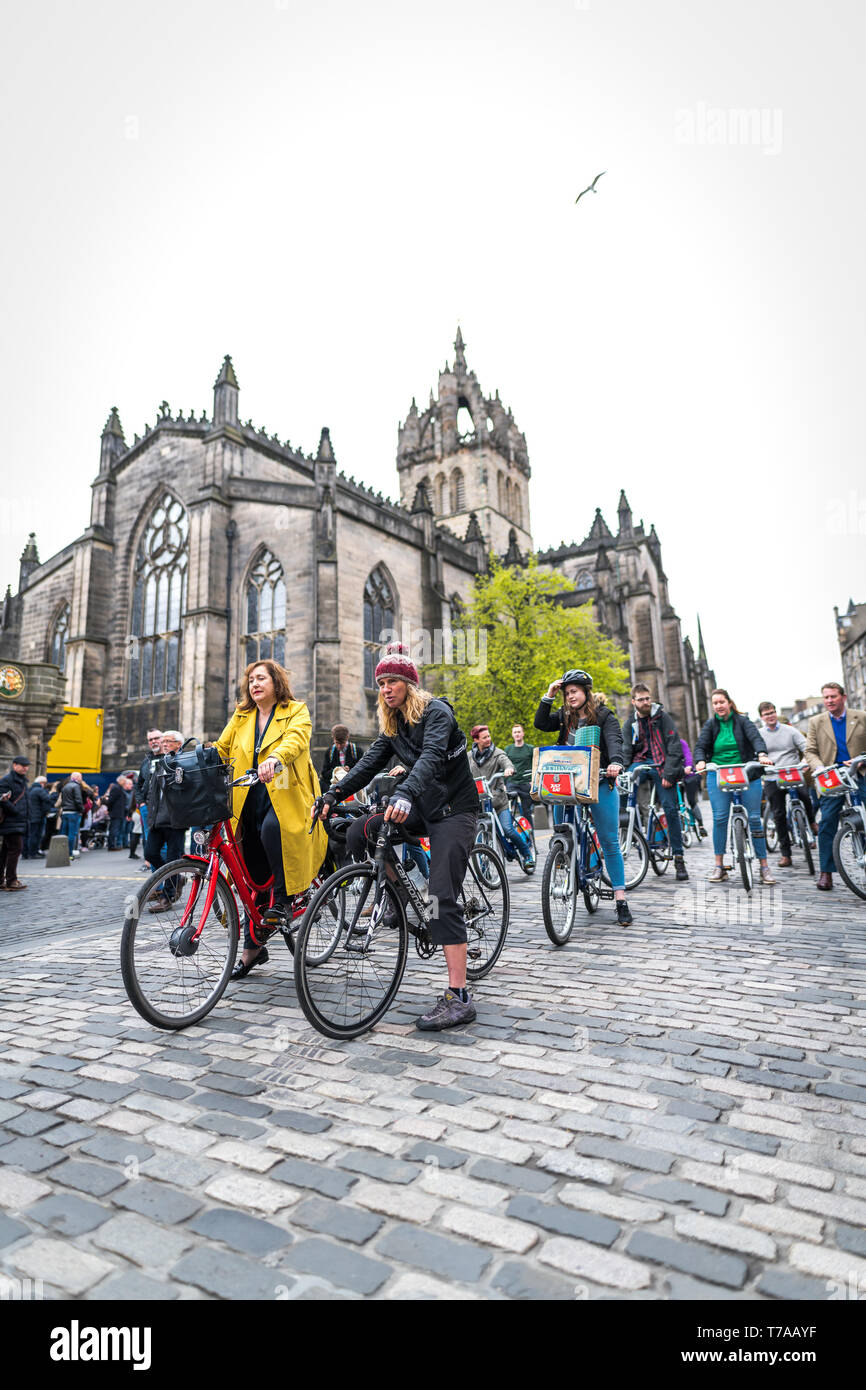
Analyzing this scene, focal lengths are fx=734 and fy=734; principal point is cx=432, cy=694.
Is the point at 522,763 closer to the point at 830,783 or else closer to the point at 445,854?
the point at 830,783

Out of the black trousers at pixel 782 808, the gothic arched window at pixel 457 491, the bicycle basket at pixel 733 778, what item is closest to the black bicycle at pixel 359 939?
the bicycle basket at pixel 733 778

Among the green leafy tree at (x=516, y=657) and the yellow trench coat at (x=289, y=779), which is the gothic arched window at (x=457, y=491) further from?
the yellow trench coat at (x=289, y=779)

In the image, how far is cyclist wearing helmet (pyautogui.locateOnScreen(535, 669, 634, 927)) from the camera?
5883 millimetres

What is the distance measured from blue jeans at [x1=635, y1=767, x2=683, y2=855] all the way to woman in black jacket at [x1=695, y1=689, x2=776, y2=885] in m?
0.45

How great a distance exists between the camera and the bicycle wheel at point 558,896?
5.13m

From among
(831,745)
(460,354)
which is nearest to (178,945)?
(831,745)

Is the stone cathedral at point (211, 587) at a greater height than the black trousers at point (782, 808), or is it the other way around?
the stone cathedral at point (211, 587)

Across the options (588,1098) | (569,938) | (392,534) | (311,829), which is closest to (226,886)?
(311,829)

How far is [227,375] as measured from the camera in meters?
27.7

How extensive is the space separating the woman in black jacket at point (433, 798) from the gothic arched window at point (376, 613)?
2309cm

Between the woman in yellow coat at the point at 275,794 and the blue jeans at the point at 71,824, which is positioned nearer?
the woman in yellow coat at the point at 275,794

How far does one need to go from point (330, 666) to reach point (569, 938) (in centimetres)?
1905

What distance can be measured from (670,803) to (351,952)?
5486 mm
